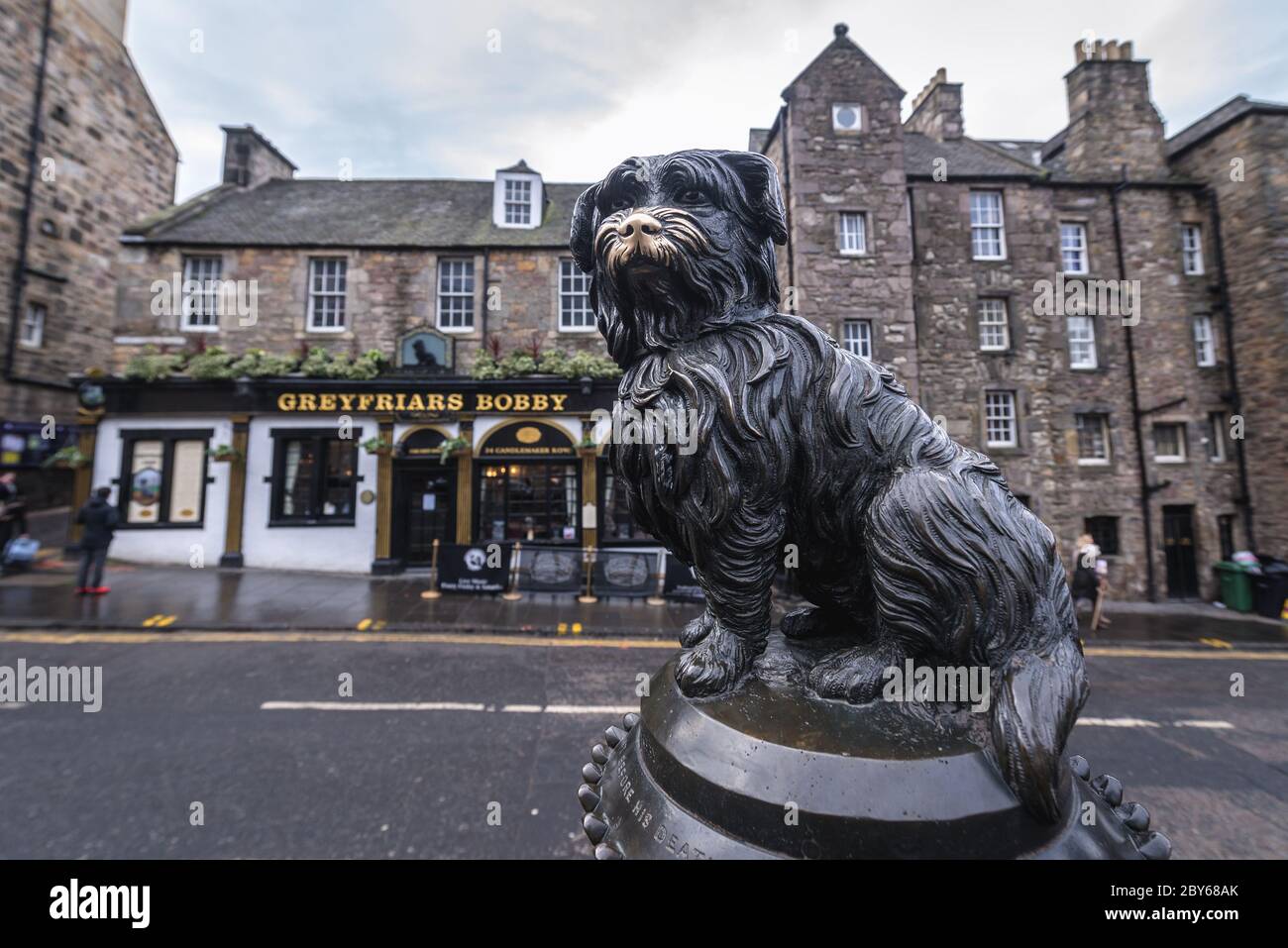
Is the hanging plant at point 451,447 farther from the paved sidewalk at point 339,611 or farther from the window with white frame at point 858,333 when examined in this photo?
the window with white frame at point 858,333

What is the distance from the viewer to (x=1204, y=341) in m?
14.6

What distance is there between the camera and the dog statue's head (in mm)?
1760

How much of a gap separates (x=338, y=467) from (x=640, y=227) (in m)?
14.3

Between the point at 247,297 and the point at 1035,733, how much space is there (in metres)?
18.5

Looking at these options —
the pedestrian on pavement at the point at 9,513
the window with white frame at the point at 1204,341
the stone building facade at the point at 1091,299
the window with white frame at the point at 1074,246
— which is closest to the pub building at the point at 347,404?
the pedestrian on pavement at the point at 9,513

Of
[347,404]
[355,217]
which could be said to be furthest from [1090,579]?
[355,217]

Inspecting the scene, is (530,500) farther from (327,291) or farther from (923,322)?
(923,322)

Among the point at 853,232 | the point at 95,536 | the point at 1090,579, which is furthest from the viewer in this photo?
the point at 853,232

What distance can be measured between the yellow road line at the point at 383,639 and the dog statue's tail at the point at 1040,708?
6692 mm

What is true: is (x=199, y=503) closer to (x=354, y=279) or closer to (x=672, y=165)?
(x=354, y=279)

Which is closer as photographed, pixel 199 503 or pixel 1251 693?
pixel 1251 693

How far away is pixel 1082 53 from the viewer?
50.3ft
